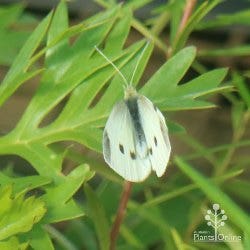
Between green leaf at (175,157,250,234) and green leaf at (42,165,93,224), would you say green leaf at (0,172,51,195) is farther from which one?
green leaf at (175,157,250,234)

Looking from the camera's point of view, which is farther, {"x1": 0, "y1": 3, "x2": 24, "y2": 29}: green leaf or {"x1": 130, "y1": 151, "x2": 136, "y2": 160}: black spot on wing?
{"x1": 0, "y1": 3, "x2": 24, "y2": 29}: green leaf

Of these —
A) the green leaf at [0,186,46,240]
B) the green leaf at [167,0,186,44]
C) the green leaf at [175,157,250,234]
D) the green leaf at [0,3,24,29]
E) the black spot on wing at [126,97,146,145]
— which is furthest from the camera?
the green leaf at [0,3,24,29]

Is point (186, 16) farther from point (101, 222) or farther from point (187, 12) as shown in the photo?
point (101, 222)

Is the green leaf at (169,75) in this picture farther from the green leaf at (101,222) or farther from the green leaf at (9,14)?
the green leaf at (9,14)

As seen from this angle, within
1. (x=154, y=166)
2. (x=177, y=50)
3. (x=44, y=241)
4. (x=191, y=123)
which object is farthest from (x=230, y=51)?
(x=191, y=123)

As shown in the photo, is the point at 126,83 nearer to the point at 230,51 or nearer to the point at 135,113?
the point at 135,113

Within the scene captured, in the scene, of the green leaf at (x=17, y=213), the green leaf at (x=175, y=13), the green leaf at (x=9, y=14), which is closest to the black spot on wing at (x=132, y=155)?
the green leaf at (x=17, y=213)

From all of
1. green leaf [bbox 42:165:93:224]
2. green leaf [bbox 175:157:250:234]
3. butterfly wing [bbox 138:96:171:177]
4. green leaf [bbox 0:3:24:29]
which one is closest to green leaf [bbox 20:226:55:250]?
green leaf [bbox 42:165:93:224]
